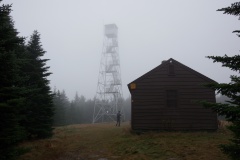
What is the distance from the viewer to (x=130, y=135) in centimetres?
2039

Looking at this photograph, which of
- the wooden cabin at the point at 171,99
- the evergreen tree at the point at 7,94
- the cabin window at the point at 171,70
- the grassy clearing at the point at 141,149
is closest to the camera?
the evergreen tree at the point at 7,94

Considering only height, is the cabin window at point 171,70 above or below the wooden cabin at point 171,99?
above

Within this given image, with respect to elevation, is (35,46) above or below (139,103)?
above

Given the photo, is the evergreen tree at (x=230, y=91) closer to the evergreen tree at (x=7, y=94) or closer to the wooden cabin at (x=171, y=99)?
the evergreen tree at (x=7, y=94)

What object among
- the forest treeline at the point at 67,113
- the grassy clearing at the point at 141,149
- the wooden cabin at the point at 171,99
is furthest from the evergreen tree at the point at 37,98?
the forest treeline at the point at 67,113

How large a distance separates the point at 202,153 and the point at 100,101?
35529 millimetres

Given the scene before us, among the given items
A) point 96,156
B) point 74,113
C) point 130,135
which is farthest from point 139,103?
point 74,113

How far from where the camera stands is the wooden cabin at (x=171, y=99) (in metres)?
20.6

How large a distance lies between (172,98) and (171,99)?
118 mm

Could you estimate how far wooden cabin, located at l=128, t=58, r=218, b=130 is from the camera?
2056 cm

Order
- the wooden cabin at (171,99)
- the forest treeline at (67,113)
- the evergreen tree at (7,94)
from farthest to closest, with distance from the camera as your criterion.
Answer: the forest treeline at (67,113) < the wooden cabin at (171,99) < the evergreen tree at (7,94)

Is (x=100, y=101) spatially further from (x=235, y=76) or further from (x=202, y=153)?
(x=235, y=76)

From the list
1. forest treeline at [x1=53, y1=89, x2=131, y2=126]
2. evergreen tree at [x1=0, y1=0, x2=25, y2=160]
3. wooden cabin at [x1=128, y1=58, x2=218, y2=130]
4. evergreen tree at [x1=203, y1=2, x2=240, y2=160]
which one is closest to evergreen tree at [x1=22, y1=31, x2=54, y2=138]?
wooden cabin at [x1=128, y1=58, x2=218, y2=130]

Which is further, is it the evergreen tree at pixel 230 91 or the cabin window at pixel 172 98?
the cabin window at pixel 172 98
